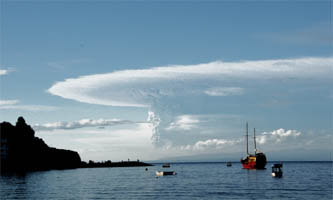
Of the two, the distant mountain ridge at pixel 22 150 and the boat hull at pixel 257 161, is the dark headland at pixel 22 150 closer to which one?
the distant mountain ridge at pixel 22 150

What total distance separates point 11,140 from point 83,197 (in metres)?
126

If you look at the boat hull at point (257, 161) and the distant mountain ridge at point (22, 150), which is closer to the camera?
the boat hull at point (257, 161)

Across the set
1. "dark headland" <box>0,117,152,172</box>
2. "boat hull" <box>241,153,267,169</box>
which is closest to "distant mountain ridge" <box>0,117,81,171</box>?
"dark headland" <box>0,117,152,172</box>

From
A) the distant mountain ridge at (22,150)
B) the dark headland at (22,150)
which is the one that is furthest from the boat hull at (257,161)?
the distant mountain ridge at (22,150)

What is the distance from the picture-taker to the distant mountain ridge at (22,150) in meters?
170

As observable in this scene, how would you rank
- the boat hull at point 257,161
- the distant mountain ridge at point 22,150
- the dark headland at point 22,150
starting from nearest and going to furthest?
the boat hull at point 257,161, the dark headland at point 22,150, the distant mountain ridge at point 22,150

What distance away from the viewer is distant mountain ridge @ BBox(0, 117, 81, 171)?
16950 cm

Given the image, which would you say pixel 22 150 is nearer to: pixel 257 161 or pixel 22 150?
pixel 22 150

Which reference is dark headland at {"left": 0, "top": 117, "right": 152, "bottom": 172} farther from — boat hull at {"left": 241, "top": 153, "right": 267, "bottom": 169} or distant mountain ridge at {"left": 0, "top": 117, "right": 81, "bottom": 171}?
boat hull at {"left": 241, "top": 153, "right": 267, "bottom": 169}

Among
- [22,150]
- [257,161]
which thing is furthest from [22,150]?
[257,161]

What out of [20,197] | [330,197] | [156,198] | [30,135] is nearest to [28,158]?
[30,135]

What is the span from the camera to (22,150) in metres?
180

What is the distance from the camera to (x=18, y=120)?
18600 cm

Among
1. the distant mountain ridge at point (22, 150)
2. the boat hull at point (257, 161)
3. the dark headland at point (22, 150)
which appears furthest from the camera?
the distant mountain ridge at point (22, 150)
